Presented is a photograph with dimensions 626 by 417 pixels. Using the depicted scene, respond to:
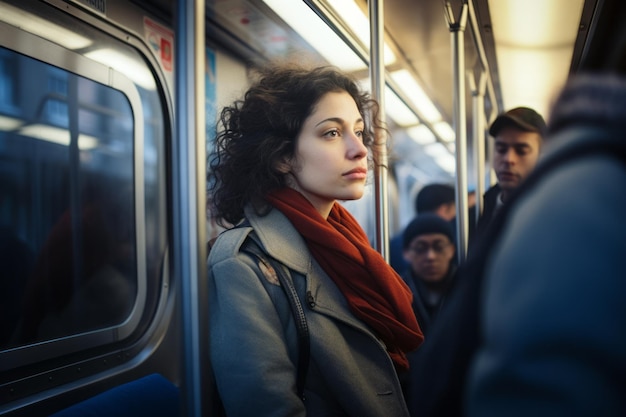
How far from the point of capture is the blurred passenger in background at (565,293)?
1.61 ft

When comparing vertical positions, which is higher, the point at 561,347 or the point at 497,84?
the point at 497,84

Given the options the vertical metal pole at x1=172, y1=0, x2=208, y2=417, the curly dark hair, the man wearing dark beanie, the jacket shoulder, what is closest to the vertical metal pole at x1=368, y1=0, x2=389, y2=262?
the curly dark hair

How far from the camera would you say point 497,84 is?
396 cm

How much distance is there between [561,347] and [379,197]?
49.6 inches

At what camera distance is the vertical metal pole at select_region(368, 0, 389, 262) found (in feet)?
5.70

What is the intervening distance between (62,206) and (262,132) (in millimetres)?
1092

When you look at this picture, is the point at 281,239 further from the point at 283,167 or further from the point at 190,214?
the point at 190,214

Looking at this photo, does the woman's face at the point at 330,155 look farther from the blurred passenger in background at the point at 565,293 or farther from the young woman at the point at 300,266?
the blurred passenger in background at the point at 565,293

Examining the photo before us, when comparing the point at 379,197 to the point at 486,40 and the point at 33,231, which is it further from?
the point at 486,40

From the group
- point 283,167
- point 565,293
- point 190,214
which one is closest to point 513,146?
point 283,167

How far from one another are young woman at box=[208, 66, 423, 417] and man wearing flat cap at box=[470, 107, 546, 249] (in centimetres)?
51

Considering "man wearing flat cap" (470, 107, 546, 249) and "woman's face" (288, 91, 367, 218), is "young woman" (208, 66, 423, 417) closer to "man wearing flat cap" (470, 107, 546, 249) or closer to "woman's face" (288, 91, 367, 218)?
"woman's face" (288, 91, 367, 218)

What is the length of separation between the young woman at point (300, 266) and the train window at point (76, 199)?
0.82 metres

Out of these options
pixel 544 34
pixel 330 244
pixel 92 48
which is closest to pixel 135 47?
Answer: pixel 92 48
